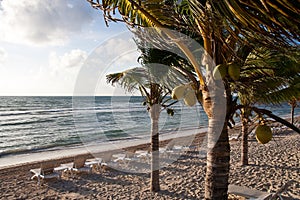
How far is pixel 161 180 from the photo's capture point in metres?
9.00

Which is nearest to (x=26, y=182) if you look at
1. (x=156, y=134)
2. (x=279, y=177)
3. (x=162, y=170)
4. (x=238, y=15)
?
(x=162, y=170)

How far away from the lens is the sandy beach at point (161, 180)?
25.4 feet

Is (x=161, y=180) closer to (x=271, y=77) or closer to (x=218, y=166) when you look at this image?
(x=271, y=77)

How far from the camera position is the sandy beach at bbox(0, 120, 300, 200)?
775 cm

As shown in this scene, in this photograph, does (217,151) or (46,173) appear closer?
(217,151)

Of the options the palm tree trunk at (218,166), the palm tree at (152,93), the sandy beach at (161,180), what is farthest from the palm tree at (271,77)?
the sandy beach at (161,180)

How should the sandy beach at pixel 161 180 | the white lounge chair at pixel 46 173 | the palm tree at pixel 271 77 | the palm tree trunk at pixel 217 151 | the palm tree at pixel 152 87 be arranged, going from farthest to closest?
the white lounge chair at pixel 46 173, the sandy beach at pixel 161 180, the palm tree at pixel 152 87, the palm tree at pixel 271 77, the palm tree trunk at pixel 217 151

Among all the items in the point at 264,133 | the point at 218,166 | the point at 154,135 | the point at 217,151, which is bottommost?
the point at 154,135

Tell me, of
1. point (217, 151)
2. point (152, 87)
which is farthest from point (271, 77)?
point (152, 87)

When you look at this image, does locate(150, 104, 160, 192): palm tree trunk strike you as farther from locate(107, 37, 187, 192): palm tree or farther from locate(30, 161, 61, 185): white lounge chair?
locate(30, 161, 61, 185): white lounge chair

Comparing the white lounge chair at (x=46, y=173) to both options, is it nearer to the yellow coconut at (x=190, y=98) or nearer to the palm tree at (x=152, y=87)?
the palm tree at (x=152, y=87)

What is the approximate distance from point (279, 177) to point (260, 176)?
24.2 inches

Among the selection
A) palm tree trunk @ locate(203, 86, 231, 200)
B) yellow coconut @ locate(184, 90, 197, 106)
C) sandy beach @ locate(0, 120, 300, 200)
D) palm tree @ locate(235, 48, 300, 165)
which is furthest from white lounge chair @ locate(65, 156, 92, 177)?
yellow coconut @ locate(184, 90, 197, 106)

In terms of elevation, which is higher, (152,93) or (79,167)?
(152,93)
